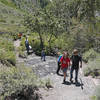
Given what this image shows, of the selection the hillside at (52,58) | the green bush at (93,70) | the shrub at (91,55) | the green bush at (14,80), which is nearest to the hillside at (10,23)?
the hillside at (52,58)

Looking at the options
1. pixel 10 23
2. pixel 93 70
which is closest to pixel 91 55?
pixel 93 70

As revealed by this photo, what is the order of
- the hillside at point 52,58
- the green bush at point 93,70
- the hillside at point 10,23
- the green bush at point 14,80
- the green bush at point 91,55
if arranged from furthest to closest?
the hillside at point 10,23, the green bush at point 91,55, the green bush at point 93,70, the hillside at point 52,58, the green bush at point 14,80

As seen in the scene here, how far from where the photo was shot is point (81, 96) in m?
6.35

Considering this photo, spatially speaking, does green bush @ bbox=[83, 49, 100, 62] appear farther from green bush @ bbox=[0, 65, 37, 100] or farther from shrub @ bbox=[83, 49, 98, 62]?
green bush @ bbox=[0, 65, 37, 100]

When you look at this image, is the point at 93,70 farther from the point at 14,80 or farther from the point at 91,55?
the point at 14,80

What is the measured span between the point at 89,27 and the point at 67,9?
10767mm

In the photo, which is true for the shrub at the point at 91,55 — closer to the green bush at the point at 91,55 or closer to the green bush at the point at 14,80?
the green bush at the point at 91,55

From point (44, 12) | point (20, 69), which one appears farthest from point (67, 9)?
point (20, 69)

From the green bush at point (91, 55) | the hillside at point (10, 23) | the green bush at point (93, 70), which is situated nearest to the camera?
the green bush at point (93, 70)

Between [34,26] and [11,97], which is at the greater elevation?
[34,26]

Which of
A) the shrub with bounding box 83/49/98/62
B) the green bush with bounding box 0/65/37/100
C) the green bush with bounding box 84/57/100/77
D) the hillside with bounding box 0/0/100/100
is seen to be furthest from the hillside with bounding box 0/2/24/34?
the green bush with bounding box 0/65/37/100

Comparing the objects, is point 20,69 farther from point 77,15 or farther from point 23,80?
point 77,15

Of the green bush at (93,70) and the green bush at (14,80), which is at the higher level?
the green bush at (14,80)

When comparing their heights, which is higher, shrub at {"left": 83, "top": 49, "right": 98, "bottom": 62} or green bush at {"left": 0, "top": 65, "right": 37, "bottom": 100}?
green bush at {"left": 0, "top": 65, "right": 37, "bottom": 100}
